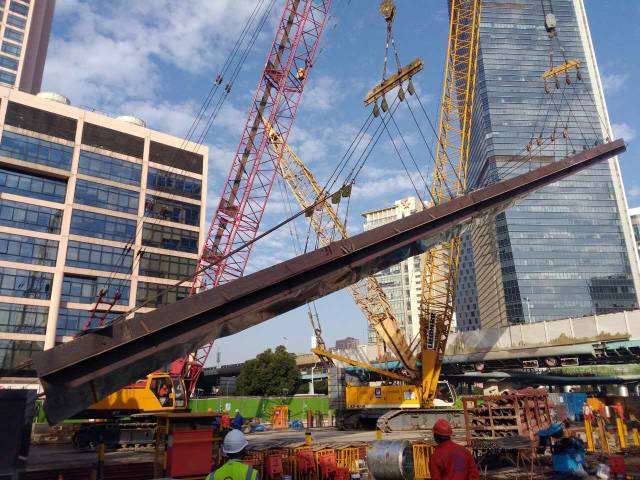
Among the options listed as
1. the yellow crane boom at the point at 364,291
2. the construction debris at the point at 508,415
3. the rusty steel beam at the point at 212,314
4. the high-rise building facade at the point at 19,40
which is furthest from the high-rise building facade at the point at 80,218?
the high-rise building facade at the point at 19,40

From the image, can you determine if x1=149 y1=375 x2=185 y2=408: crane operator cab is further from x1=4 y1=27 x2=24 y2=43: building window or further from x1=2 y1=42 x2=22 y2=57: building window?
x1=4 y1=27 x2=24 y2=43: building window

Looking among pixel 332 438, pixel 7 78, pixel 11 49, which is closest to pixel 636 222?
pixel 332 438

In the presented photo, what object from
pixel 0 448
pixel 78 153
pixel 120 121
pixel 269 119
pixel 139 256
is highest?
pixel 120 121

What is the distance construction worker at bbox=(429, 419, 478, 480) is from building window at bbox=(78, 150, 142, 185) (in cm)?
5674

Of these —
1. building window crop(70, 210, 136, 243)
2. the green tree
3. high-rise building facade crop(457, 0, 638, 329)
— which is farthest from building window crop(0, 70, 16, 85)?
high-rise building facade crop(457, 0, 638, 329)

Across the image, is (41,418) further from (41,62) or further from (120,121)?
(41,62)

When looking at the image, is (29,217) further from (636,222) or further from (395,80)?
(636,222)

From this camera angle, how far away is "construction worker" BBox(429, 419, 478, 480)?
16.7 feet

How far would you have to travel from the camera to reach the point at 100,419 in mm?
24984

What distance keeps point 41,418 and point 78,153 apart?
31392 mm

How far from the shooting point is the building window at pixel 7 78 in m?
88.2

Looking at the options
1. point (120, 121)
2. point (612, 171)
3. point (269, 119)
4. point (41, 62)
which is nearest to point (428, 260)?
point (269, 119)

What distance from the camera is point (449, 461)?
16.9 feet

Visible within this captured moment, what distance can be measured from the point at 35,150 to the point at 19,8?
194ft
